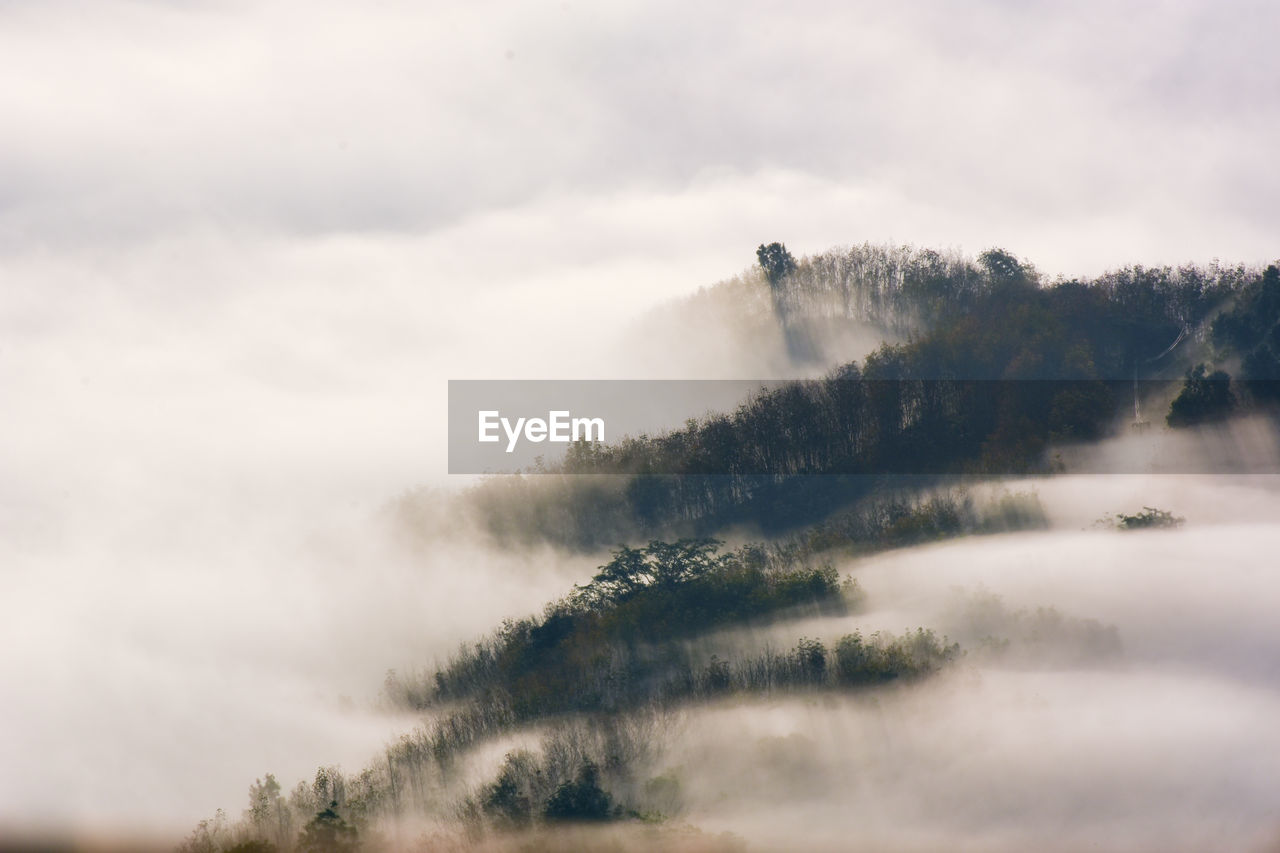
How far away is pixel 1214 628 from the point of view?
2817 inches

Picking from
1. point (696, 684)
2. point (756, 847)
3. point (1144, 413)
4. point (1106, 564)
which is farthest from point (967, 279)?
point (756, 847)

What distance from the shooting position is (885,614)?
76.0 metres

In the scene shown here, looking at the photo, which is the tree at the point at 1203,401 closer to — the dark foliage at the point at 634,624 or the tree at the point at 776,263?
the dark foliage at the point at 634,624

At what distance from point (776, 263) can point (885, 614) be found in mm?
51192

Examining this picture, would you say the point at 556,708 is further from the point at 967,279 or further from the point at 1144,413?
the point at 967,279

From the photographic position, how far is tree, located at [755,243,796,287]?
119 meters

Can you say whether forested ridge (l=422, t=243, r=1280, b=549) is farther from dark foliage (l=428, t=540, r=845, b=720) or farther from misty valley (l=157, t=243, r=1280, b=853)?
dark foliage (l=428, t=540, r=845, b=720)

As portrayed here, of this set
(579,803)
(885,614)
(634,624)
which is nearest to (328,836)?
(579,803)

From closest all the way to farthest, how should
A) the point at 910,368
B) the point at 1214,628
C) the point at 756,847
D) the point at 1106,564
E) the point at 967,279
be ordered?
the point at 756,847
the point at 1214,628
the point at 1106,564
the point at 910,368
the point at 967,279

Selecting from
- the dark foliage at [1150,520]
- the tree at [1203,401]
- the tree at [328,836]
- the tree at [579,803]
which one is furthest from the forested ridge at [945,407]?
the tree at [328,836]

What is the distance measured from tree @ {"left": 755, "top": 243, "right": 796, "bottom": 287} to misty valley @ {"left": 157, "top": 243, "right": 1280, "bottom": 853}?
8.77m

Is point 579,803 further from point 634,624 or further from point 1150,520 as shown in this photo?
point 1150,520

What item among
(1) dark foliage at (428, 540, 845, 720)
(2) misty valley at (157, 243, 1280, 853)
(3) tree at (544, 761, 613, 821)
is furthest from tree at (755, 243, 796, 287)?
(3) tree at (544, 761, 613, 821)

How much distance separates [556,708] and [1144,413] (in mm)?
47174
